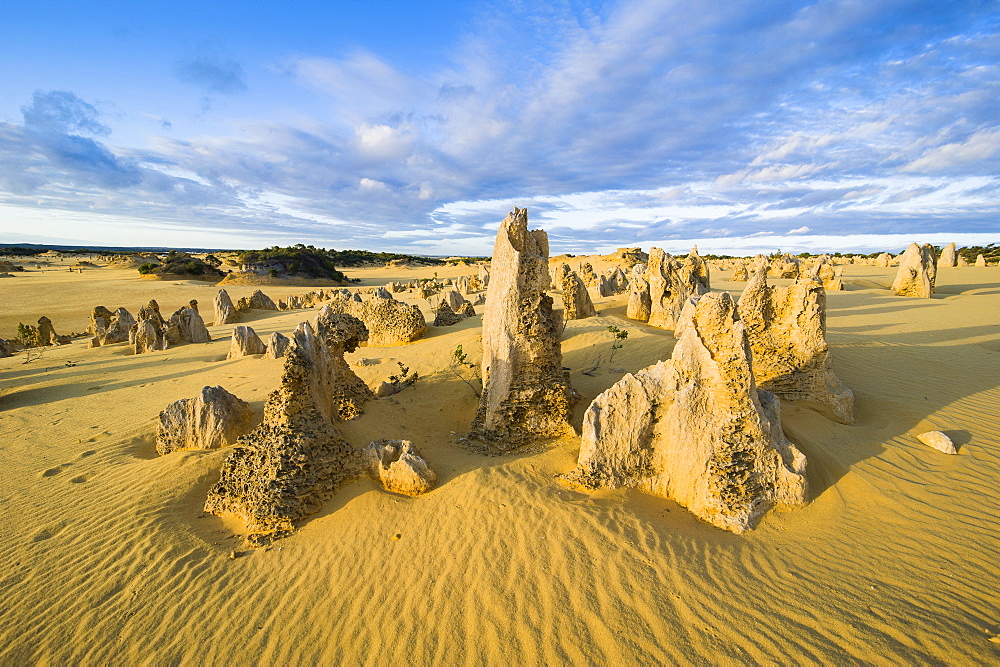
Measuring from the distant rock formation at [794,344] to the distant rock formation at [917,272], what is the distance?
64.8ft

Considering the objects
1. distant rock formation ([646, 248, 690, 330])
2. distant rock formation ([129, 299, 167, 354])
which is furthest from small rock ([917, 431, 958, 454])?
distant rock formation ([129, 299, 167, 354])

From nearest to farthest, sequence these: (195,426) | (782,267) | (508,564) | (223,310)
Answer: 1. (508,564)
2. (195,426)
3. (223,310)
4. (782,267)

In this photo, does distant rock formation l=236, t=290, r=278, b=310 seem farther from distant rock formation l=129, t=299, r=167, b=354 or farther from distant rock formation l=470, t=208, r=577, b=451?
distant rock formation l=470, t=208, r=577, b=451

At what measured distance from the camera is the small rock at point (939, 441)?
6324mm

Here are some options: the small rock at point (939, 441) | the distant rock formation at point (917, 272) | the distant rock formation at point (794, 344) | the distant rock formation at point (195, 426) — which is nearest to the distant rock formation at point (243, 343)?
the distant rock formation at point (195, 426)

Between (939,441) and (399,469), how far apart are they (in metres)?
8.05

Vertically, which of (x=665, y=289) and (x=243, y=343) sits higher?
(x=665, y=289)

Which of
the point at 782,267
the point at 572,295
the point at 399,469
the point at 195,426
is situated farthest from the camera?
the point at 782,267

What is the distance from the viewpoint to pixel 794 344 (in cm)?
799

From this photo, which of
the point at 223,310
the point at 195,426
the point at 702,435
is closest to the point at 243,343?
the point at 195,426

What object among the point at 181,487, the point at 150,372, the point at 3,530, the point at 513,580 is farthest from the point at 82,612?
the point at 150,372

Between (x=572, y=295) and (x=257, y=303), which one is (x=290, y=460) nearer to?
(x=572, y=295)

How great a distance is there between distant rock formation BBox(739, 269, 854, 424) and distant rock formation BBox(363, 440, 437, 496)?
19.3ft

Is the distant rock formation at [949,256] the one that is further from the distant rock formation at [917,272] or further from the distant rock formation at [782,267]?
the distant rock formation at [917,272]
